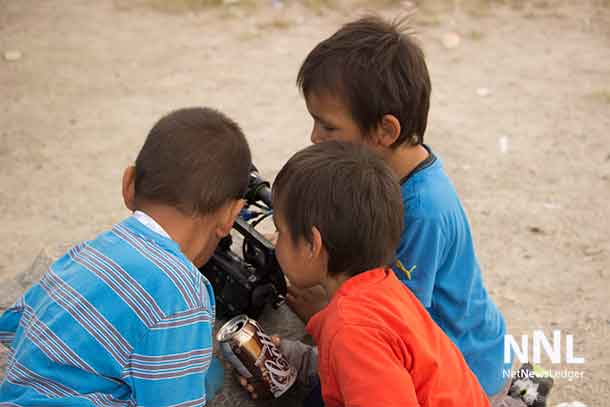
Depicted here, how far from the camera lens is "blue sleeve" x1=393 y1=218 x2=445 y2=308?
2.06m

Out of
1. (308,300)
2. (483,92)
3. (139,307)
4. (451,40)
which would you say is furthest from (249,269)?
(451,40)

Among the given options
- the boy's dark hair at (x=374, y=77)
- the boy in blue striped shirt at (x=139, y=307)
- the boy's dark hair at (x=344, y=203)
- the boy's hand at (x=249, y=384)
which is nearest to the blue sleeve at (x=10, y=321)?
the boy in blue striped shirt at (x=139, y=307)

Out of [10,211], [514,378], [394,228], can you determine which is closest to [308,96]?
[394,228]

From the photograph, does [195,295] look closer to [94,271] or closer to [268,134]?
[94,271]

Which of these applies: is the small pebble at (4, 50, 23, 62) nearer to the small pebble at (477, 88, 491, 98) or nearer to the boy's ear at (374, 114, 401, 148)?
the small pebble at (477, 88, 491, 98)

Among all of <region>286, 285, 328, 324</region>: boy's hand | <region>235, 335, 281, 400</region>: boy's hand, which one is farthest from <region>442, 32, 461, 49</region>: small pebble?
<region>235, 335, 281, 400</region>: boy's hand

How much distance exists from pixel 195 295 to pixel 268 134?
3.67 m

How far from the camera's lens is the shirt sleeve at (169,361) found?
171 cm

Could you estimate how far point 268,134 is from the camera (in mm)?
5352

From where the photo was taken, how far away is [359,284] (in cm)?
184

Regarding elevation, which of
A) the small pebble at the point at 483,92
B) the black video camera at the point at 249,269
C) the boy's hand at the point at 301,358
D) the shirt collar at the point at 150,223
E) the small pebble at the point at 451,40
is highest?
the shirt collar at the point at 150,223

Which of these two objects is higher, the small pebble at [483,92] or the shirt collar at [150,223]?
the shirt collar at [150,223]

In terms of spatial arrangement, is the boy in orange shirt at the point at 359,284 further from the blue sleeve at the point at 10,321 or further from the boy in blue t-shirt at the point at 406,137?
the blue sleeve at the point at 10,321

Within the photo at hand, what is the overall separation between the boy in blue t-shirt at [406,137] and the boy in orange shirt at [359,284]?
18 cm
